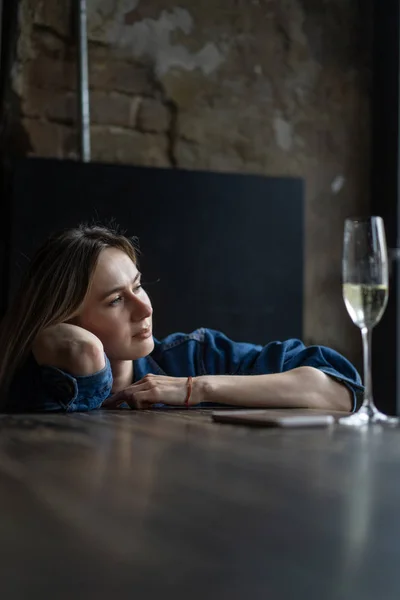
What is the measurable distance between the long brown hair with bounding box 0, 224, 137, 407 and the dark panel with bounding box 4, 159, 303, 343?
92 centimetres

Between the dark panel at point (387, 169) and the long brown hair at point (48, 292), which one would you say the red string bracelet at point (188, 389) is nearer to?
the long brown hair at point (48, 292)

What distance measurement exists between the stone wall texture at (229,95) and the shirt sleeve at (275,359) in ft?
4.31

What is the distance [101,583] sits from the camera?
25 centimetres

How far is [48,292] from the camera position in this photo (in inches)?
61.6

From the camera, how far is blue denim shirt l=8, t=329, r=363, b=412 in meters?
1.26

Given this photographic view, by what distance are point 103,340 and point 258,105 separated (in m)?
1.87

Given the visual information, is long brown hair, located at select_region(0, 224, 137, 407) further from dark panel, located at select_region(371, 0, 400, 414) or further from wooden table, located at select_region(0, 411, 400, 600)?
dark panel, located at select_region(371, 0, 400, 414)

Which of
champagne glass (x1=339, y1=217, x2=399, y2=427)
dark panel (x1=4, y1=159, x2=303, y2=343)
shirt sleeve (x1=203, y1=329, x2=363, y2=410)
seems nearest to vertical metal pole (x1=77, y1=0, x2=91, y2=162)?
dark panel (x1=4, y1=159, x2=303, y2=343)

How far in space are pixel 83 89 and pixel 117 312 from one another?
149cm

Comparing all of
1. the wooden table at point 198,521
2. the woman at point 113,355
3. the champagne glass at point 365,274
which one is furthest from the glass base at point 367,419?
the woman at point 113,355

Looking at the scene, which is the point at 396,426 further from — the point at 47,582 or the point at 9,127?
the point at 9,127

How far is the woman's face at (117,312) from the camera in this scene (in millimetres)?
1534

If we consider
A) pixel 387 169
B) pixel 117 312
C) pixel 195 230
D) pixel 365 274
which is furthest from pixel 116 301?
pixel 387 169

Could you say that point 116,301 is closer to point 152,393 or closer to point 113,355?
point 113,355
